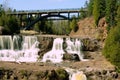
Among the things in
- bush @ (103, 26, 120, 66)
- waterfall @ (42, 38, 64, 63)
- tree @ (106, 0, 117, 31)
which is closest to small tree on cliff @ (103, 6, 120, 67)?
bush @ (103, 26, 120, 66)

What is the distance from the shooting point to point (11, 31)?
104m

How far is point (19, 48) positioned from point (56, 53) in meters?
8.14

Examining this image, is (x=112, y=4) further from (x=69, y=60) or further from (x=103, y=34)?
(x=69, y=60)

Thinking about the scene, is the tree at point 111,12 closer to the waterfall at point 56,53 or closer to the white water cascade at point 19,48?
the waterfall at point 56,53

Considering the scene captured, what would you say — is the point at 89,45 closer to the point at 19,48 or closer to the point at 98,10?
the point at 19,48

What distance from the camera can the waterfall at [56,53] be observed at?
7569 centimetres

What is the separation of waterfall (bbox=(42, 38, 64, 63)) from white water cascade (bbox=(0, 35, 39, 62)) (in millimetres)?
2196

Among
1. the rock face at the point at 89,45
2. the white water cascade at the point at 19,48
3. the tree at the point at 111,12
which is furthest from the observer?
the tree at the point at 111,12

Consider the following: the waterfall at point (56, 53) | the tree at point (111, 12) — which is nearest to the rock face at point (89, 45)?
the waterfall at point (56, 53)

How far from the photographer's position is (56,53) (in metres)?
78.3

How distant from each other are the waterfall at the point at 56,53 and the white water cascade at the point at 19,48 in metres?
2.20

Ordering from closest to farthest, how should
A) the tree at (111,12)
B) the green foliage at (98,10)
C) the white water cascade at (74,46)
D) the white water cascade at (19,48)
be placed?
the white water cascade at (19,48)
the white water cascade at (74,46)
the tree at (111,12)
the green foliage at (98,10)

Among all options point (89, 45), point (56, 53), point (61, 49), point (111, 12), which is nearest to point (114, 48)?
point (56, 53)

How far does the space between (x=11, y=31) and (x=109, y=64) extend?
43.4 meters
